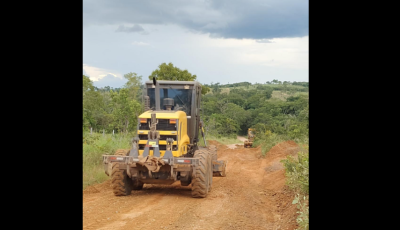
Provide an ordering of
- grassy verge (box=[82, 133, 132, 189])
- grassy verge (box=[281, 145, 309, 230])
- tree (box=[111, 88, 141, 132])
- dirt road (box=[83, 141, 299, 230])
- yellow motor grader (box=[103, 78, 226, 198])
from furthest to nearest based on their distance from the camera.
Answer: tree (box=[111, 88, 141, 132]) → grassy verge (box=[82, 133, 132, 189]) → yellow motor grader (box=[103, 78, 226, 198]) → dirt road (box=[83, 141, 299, 230]) → grassy verge (box=[281, 145, 309, 230])

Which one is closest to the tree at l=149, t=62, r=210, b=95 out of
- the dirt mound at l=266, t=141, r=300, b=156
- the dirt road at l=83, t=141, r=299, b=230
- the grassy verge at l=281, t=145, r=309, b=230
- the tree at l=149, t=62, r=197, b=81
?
the tree at l=149, t=62, r=197, b=81

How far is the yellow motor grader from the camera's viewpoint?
352 inches

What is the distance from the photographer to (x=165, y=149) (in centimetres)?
967

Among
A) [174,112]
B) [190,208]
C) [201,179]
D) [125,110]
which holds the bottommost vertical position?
[190,208]

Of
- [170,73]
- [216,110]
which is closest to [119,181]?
[170,73]

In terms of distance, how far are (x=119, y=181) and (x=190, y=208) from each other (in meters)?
2.09

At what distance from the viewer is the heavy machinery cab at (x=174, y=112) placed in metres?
9.65

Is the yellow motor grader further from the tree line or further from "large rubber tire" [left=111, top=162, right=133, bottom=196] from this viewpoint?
the tree line

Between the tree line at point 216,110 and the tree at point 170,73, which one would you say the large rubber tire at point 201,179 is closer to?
the tree line at point 216,110

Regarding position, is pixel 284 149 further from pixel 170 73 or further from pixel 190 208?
pixel 190 208

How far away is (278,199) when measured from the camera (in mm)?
9742

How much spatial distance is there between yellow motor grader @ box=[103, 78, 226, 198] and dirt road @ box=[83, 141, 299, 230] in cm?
46

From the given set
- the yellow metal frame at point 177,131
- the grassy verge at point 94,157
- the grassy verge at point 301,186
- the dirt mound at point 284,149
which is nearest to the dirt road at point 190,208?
the grassy verge at point 301,186
